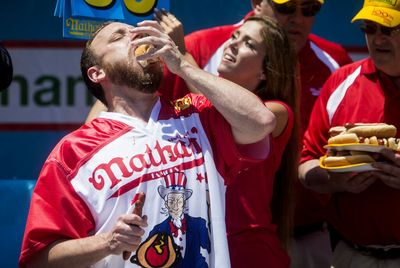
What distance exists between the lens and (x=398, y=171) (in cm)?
331

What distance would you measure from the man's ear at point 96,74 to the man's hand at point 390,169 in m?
1.01

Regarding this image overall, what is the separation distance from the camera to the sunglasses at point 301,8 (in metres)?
4.04

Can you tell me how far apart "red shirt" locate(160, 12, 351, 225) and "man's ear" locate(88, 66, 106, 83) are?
3.59ft

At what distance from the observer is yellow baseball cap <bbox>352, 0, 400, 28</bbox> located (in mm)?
3543

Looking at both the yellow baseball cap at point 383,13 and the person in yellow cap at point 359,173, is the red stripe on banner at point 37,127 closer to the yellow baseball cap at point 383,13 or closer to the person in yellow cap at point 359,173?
the person in yellow cap at point 359,173

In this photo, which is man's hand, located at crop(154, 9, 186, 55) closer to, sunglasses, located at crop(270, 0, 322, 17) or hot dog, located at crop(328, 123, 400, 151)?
Result: hot dog, located at crop(328, 123, 400, 151)

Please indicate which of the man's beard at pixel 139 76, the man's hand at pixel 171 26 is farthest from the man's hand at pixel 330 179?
the man's beard at pixel 139 76

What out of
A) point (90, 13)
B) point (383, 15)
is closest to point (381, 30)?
point (383, 15)

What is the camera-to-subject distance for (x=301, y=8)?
4.05 m

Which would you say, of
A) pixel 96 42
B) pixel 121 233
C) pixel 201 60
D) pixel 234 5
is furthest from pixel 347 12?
pixel 121 233

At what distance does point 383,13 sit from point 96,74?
121 centimetres

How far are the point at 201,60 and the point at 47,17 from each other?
80 cm

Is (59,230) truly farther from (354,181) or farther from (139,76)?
(354,181)

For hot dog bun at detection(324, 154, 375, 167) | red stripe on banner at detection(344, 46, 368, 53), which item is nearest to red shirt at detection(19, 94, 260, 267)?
hot dog bun at detection(324, 154, 375, 167)
